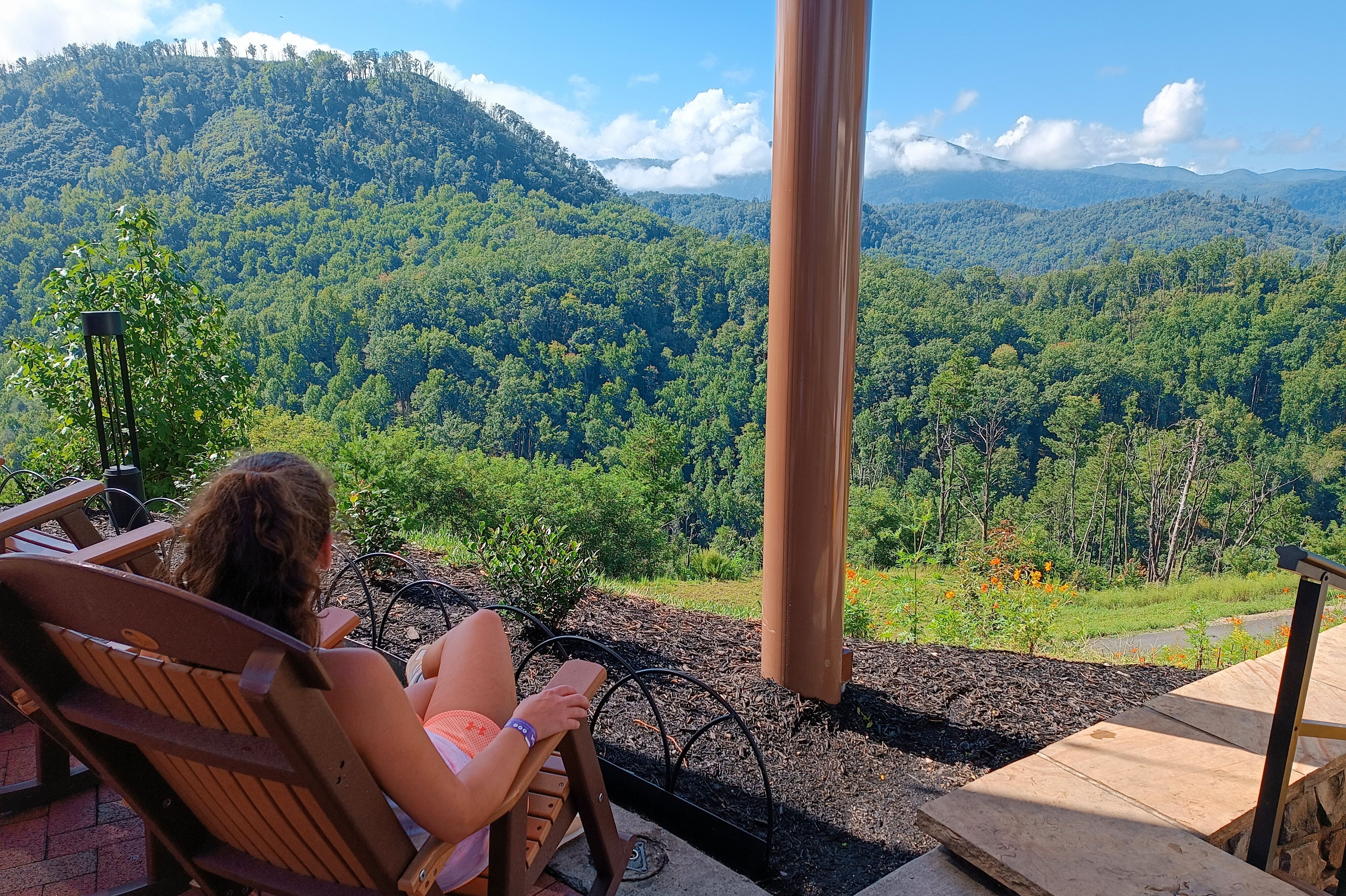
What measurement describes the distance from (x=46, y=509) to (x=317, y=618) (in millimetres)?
1160

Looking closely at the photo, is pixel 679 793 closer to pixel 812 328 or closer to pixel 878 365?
pixel 812 328

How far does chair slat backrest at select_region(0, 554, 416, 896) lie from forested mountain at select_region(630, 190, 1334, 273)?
131 feet

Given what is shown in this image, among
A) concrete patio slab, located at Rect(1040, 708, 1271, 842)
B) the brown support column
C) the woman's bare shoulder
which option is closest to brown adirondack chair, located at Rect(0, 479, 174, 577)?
the woman's bare shoulder

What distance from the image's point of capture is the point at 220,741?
0.91 metres

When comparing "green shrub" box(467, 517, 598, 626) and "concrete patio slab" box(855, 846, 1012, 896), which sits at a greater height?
"green shrub" box(467, 517, 598, 626)

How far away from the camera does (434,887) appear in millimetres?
1093

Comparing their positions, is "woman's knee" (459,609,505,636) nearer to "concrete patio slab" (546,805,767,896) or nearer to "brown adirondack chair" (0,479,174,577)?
"concrete patio slab" (546,805,767,896)

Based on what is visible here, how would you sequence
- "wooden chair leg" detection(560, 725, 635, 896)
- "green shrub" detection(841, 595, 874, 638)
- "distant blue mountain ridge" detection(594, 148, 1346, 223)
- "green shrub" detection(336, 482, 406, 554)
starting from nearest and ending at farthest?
"wooden chair leg" detection(560, 725, 635, 896), "green shrub" detection(336, 482, 406, 554), "green shrub" detection(841, 595, 874, 638), "distant blue mountain ridge" detection(594, 148, 1346, 223)

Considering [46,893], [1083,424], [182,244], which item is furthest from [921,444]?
[46,893]

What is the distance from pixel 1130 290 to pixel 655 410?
2122cm

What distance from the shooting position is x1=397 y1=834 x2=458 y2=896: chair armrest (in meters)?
0.98

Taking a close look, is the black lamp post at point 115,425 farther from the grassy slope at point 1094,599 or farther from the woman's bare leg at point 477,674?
the grassy slope at point 1094,599

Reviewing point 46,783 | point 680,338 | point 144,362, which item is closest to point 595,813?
point 46,783

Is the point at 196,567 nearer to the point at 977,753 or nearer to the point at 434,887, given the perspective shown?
the point at 434,887
